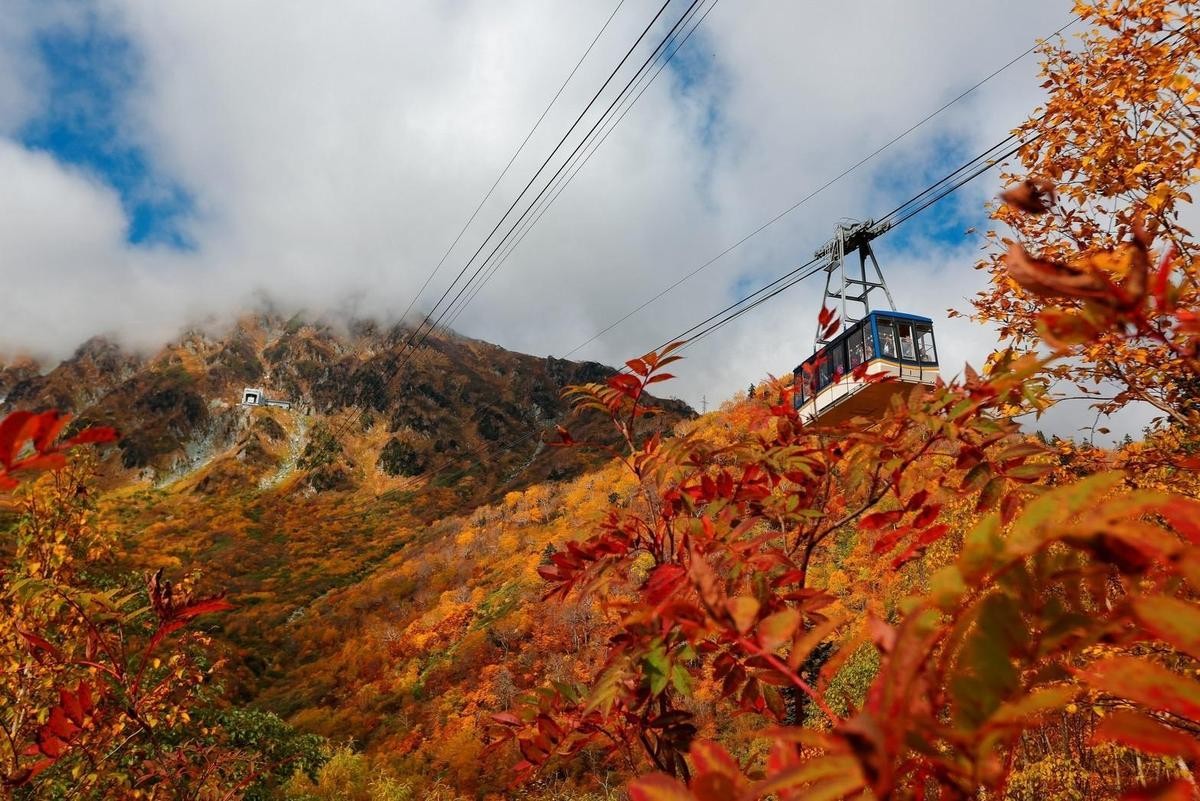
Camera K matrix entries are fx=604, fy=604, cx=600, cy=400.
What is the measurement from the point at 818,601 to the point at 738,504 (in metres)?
0.39

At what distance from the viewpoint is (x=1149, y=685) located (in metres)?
0.34

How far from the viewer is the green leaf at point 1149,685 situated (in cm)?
33

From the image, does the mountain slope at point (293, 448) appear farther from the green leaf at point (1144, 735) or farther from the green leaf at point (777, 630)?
the green leaf at point (1144, 735)

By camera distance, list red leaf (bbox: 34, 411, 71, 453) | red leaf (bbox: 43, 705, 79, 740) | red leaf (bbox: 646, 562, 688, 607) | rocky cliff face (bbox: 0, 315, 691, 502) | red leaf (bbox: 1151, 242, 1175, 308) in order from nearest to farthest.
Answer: red leaf (bbox: 1151, 242, 1175, 308)
red leaf (bbox: 34, 411, 71, 453)
red leaf (bbox: 646, 562, 688, 607)
red leaf (bbox: 43, 705, 79, 740)
rocky cliff face (bbox: 0, 315, 691, 502)

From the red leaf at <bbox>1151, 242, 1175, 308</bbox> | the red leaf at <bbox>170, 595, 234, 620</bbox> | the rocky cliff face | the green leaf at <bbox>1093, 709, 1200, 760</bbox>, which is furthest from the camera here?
the rocky cliff face

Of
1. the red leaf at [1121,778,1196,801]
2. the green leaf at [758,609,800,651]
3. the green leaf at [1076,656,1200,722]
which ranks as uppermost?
the green leaf at [758,609,800,651]

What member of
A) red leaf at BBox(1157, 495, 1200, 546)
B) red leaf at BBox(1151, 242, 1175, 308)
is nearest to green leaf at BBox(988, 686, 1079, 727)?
red leaf at BBox(1157, 495, 1200, 546)

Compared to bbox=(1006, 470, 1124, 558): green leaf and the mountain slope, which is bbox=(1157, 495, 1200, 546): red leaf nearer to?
bbox=(1006, 470, 1124, 558): green leaf

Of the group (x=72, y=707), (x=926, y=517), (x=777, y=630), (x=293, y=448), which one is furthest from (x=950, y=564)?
(x=293, y=448)

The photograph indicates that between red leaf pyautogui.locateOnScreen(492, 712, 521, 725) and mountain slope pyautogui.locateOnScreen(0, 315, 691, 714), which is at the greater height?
mountain slope pyautogui.locateOnScreen(0, 315, 691, 714)

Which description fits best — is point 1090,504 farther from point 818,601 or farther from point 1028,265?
point 818,601

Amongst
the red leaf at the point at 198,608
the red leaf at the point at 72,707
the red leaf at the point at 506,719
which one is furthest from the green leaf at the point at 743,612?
the red leaf at the point at 72,707

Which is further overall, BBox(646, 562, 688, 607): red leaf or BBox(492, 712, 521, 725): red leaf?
BBox(492, 712, 521, 725): red leaf

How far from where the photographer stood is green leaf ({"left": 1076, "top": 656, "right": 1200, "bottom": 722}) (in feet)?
1.09
